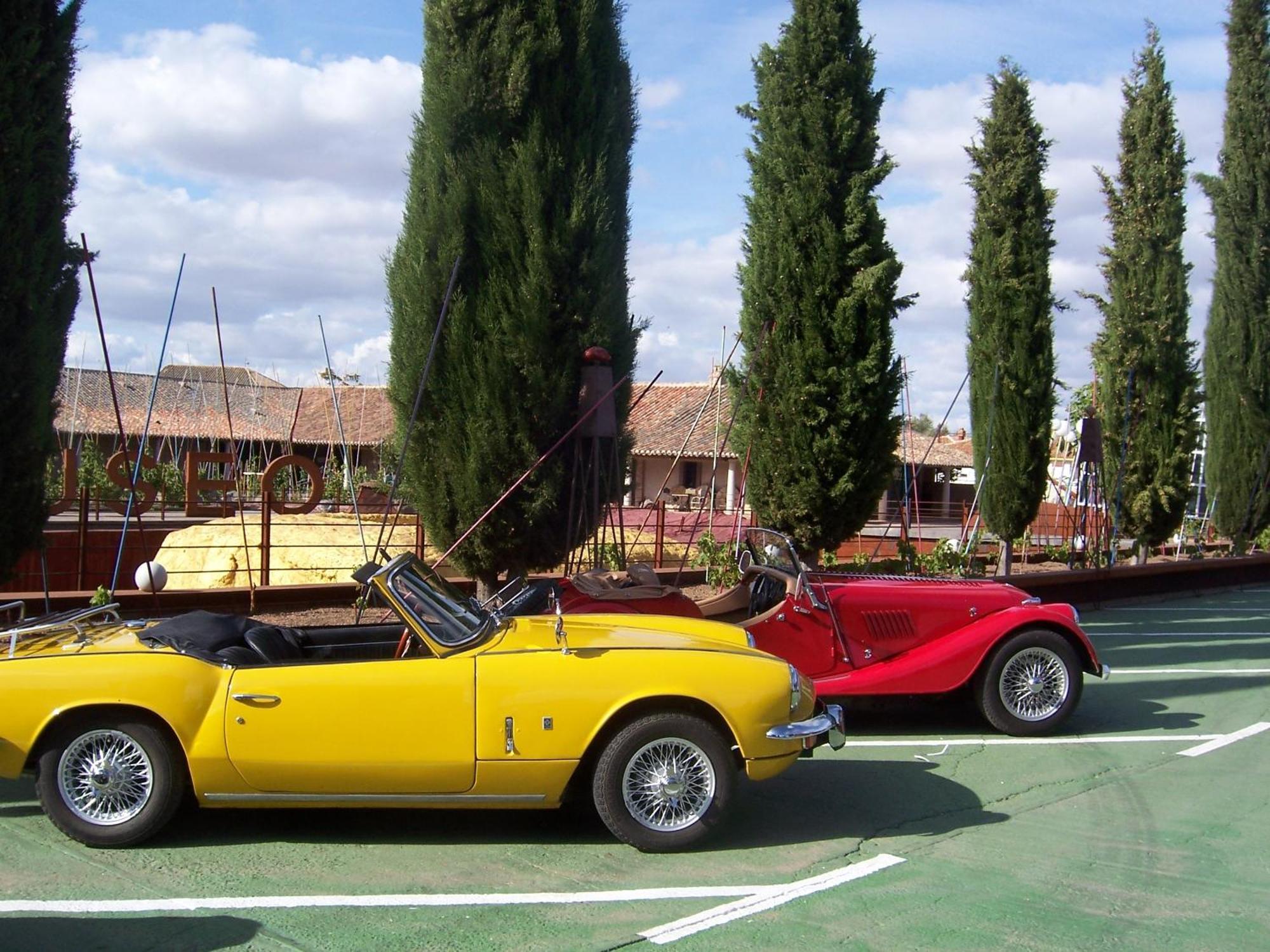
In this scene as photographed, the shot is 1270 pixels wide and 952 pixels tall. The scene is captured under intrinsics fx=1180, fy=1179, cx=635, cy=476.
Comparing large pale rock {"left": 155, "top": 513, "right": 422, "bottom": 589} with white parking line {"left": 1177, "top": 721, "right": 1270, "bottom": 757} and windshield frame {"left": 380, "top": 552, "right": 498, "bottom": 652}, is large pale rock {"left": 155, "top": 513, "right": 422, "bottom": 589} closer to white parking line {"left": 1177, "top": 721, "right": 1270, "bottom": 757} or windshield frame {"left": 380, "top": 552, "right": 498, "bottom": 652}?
windshield frame {"left": 380, "top": 552, "right": 498, "bottom": 652}

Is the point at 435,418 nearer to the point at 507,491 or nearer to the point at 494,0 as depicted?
the point at 507,491

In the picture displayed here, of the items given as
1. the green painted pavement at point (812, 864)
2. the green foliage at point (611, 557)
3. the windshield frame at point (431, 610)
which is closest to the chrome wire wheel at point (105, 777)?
the green painted pavement at point (812, 864)

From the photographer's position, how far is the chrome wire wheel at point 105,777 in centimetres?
527

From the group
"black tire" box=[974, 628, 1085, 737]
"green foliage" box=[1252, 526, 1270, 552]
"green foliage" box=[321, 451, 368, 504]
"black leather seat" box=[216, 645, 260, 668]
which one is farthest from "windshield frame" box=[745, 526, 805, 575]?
"green foliage" box=[1252, 526, 1270, 552]

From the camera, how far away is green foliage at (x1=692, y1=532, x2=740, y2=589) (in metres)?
13.9

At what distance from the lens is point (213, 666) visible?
17.7 feet

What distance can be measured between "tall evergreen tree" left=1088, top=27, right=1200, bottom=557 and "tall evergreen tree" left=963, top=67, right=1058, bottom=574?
13.4ft

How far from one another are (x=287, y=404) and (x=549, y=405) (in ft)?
124

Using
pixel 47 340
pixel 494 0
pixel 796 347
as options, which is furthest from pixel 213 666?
pixel 796 347

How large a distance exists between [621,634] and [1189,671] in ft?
24.0

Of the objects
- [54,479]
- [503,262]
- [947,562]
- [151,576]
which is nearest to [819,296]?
[503,262]

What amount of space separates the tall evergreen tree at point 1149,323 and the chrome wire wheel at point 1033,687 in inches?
519

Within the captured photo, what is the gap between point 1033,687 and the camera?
7969 millimetres

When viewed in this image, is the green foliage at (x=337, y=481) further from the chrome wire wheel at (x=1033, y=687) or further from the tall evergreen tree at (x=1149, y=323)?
the chrome wire wheel at (x=1033, y=687)
